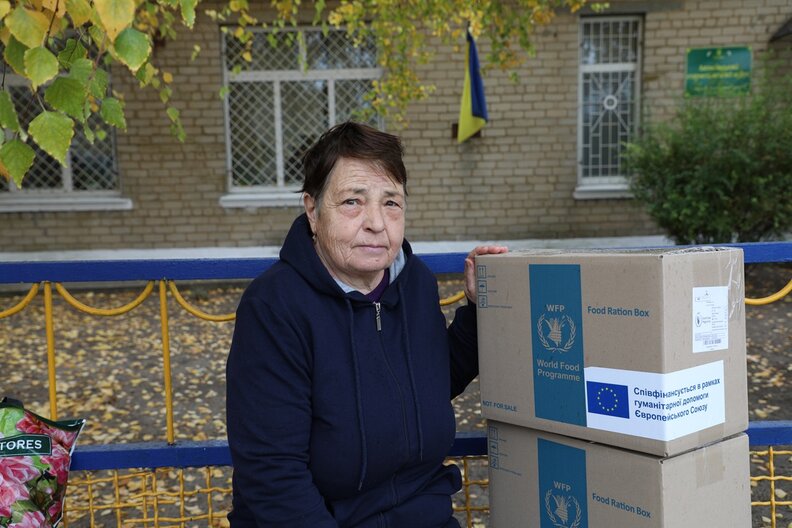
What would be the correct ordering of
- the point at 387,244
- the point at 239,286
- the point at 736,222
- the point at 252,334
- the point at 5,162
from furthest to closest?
the point at 239,286 → the point at 736,222 → the point at 387,244 → the point at 252,334 → the point at 5,162

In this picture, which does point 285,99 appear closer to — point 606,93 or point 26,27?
point 606,93

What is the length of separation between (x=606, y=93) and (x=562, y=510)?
7.78 metres

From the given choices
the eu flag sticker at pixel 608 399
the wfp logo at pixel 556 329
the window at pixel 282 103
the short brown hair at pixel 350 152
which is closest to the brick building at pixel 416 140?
the window at pixel 282 103

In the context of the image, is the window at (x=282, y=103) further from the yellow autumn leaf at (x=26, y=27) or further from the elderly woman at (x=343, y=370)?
the yellow autumn leaf at (x=26, y=27)

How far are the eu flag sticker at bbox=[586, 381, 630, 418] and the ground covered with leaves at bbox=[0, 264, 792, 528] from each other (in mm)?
1782

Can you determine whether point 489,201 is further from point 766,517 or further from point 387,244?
point 387,244

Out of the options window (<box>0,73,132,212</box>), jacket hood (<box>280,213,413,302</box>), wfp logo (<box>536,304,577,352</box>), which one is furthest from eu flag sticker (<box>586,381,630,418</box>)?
window (<box>0,73,132,212</box>)

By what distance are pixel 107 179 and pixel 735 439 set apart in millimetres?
8193

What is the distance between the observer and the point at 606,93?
27.9ft

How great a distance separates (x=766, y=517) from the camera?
9.29ft

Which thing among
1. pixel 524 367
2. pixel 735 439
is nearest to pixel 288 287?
pixel 524 367

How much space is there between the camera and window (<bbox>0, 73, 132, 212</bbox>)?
812cm

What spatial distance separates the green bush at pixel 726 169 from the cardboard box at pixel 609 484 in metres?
5.62

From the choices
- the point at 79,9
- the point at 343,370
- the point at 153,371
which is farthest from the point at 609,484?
the point at 153,371
